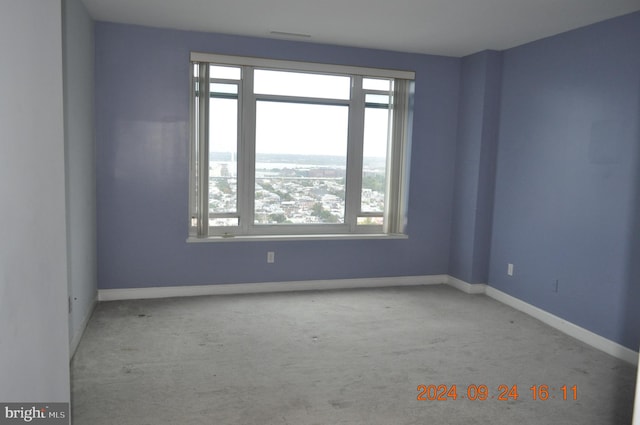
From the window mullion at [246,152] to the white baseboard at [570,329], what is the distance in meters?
2.69

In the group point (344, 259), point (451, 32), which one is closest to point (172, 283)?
point (344, 259)

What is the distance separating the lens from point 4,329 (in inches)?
45.1

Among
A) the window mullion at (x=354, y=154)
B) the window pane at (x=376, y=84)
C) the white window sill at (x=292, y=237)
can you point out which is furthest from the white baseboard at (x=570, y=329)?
the window pane at (x=376, y=84)

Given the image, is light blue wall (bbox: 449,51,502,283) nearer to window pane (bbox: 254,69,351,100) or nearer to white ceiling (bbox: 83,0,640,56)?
white ceiling (bbox: 83,0,640,56)

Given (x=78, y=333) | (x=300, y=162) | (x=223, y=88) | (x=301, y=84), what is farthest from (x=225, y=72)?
(x=78, y=333)

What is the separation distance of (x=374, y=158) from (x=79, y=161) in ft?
9.63

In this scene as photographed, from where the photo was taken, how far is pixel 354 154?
5176 millimetres

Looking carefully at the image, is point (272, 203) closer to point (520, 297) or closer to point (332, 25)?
point (332, 25)

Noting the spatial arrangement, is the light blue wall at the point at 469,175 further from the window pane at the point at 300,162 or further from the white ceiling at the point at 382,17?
A: the window pane at the point at 300,162

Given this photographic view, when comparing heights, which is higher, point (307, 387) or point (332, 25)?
point (332, 25)

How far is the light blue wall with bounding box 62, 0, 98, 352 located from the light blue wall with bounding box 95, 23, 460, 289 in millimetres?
177

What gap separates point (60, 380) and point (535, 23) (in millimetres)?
4093

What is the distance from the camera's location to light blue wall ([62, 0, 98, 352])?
3266 mm

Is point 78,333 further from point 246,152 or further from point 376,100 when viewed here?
point 376,100
